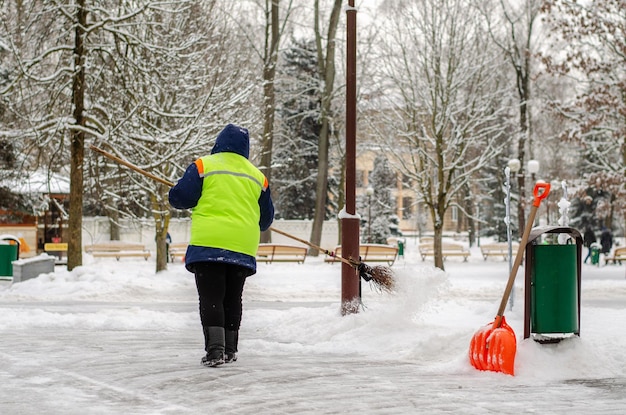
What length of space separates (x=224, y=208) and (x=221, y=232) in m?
0.20

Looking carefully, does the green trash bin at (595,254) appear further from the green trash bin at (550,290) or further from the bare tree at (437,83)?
the green trash bin at (550,290)

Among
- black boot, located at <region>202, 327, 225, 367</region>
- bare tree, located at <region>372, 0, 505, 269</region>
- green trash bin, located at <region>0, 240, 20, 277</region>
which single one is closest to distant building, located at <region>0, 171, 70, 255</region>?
green trash bin, located at <region>0, 240, 20, 277</region>

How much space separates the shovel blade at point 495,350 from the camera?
19.5 ft

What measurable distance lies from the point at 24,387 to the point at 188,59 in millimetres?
16237

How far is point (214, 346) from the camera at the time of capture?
622 cm

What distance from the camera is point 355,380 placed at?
19.1 feet

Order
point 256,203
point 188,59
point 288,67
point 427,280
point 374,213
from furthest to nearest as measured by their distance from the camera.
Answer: point 374,213 < point 288,67 < point 188,59 < point 427,280 < point 256,203

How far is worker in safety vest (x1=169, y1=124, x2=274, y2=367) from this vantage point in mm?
6258

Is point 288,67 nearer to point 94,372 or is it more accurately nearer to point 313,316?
point 313,316

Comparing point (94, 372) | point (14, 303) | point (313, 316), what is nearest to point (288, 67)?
Result: point (14, 303)

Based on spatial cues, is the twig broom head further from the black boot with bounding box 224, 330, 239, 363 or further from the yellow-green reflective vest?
the black boot with bounding box 224, 330, 239, 363

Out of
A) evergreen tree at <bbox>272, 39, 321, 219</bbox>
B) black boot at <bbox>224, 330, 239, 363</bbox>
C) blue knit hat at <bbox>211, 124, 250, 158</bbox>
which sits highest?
evergreen tree at <bbox>272, 39, 321, 219</bbox>

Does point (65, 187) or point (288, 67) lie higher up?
point (288, 67)

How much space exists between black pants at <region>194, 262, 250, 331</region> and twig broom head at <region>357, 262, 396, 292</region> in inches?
83.6
